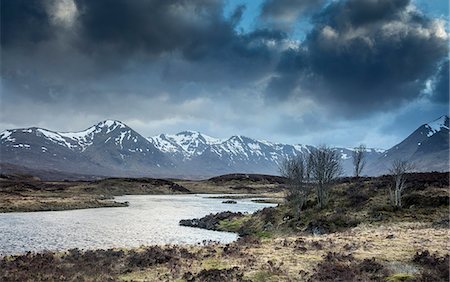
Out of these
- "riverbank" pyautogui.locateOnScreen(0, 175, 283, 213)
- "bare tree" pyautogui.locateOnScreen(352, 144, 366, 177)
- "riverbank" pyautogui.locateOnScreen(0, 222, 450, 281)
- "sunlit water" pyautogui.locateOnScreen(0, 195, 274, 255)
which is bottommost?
"sunlit water" pyautogui.locateOnScreen(0, 195, 274, 255)

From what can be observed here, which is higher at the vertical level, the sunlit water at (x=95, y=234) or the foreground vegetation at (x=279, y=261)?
the foreground vegetation at (x=279, y=261)

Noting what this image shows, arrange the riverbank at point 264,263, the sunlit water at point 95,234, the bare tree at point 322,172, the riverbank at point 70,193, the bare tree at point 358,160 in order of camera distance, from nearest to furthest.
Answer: the riverbank at point 264,263 → the sunlit water at point 95,234 → the bare tree at point 322,172 → the riverbank at point 70,193 → the bare tree at point 358,160

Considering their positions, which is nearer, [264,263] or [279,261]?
[264,263]

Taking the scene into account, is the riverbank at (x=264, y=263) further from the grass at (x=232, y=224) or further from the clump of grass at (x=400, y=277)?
the grass at (x=232, y=224)

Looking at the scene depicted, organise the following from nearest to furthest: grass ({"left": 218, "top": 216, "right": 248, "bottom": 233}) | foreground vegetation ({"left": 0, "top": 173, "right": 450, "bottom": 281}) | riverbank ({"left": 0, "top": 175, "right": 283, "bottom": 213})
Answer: foreground vegetation ({"left": 0, "top": 173, "right": 450, "bottom": 281}) < grass ({"left": 218, "top": 216, "right": 248, "bottom": 233}) < riverbank ({"left": 0, "top": 175, "right": 283, "bottom": 213})

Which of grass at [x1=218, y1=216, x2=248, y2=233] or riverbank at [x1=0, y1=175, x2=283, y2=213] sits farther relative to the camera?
riverbank at [x1=0, y1=175, x2=283, y2=213]

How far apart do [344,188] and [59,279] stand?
55012 millimetres

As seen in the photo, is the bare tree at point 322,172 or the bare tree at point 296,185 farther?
the bare tree at point 322,172

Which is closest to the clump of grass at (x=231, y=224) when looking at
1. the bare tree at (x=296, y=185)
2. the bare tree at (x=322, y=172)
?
the bare tree at (x=296, y=185)

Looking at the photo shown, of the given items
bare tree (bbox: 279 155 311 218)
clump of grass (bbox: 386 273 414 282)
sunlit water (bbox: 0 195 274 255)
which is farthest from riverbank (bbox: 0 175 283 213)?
clump of grass (bbox: 386 273 414 282)

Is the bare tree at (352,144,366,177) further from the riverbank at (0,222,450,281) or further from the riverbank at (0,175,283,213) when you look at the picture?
the riverbank at (0,222,450,281)

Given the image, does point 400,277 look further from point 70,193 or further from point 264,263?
point 70,193

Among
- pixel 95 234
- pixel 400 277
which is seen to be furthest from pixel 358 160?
pixel 400 277

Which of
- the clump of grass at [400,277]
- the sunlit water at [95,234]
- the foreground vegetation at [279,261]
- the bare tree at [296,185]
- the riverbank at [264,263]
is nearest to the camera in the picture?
the clump of grass at [400,277]
